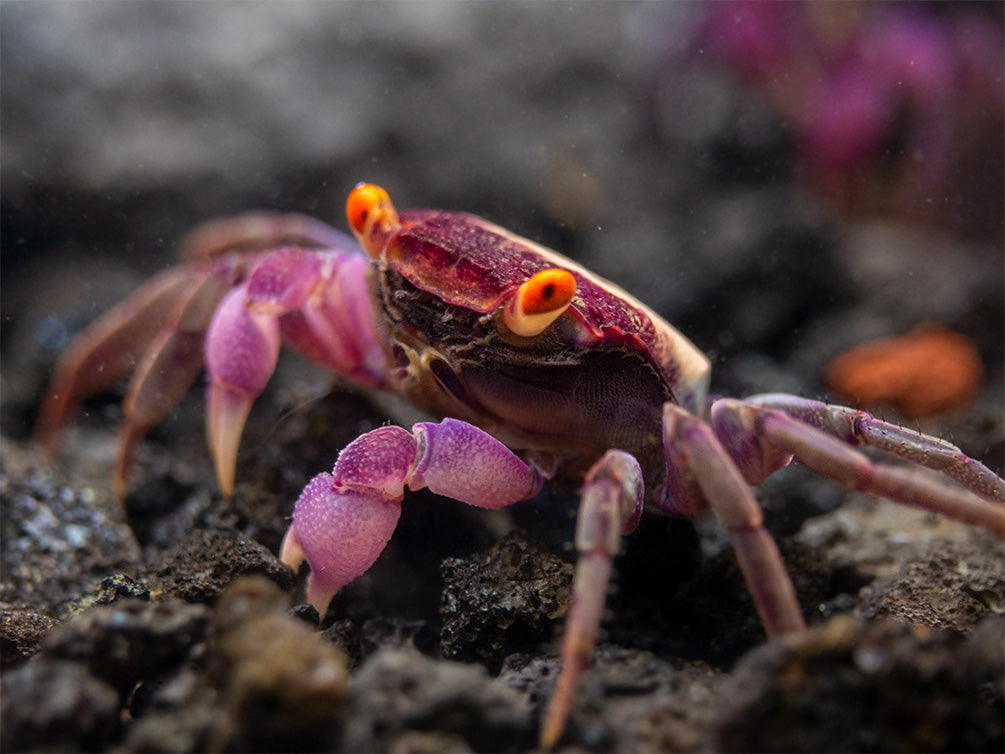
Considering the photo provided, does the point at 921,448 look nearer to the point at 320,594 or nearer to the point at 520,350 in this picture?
the point at 520,350

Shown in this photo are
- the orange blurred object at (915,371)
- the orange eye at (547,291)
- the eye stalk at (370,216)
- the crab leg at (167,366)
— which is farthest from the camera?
the orange blurred object at (915,371)

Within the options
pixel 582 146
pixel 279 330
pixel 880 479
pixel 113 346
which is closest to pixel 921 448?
pixel 880 479

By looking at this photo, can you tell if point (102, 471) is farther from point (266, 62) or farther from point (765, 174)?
point (765, 174)

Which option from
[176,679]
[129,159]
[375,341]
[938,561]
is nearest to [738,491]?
[938,561]

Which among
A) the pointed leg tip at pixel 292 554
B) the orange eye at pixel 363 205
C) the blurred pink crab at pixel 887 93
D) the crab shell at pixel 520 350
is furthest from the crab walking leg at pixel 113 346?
the blurred pink crab at pixel 887 93

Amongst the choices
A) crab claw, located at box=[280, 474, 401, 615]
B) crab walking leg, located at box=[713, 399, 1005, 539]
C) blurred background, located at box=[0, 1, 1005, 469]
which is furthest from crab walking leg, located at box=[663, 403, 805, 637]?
blurred background, located at box=[0, 1, 1005, 469]

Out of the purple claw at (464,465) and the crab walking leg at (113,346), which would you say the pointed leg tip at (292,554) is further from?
the crab walking leg at (113,346)

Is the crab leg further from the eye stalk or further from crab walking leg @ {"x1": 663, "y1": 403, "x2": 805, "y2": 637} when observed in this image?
crab walking leg @ {"x1": 663, "y1": 403, "x2": 805, "y2": 637}
